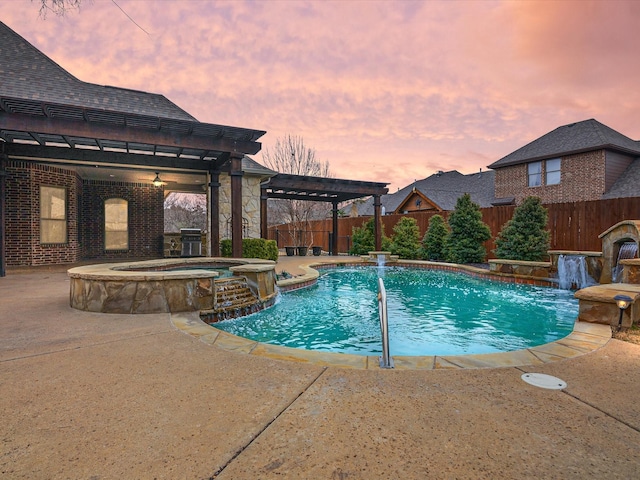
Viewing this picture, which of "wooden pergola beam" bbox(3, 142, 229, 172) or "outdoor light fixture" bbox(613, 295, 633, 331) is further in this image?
"wooden pergola beam" bbox(3, 142, 229, 172)

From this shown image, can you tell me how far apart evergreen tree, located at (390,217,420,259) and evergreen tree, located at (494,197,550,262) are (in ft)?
14.5

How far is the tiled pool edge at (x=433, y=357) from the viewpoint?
9.00 feet

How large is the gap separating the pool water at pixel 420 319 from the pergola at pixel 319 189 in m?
5.69

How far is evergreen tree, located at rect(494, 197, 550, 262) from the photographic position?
10320 millimetres

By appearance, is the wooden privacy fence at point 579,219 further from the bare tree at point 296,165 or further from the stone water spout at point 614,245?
the bare tree at point 296,165

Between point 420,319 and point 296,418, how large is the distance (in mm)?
4239

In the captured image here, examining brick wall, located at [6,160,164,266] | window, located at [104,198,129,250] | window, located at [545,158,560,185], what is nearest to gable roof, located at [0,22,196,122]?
brick wall, located at [6,160,164,266]

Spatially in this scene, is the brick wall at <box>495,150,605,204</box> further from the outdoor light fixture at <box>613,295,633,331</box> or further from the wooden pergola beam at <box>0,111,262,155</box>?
the wooden pergola beam at <box>0,111,262,155</box>

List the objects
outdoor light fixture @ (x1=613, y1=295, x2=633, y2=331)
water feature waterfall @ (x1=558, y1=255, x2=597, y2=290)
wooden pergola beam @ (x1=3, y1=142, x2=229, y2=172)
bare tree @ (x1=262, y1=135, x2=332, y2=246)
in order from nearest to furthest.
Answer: outdoor light fixture @ (x1=613, y1=295, x2=633, y2=331)
water feature waterfall @ (x1=558, y1=255, x2=597, y2=290)
wooden pergola beam @ (x1=3, y1=142, x2=229, y2=172)
bare tree @ (x1=262, y1=135, x2=332, y2=246)

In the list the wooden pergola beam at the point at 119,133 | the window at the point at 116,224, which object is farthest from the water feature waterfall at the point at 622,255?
the window at the point at 116,224

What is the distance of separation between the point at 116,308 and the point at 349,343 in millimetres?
3091

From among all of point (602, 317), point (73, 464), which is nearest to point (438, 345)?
point (602, 317)

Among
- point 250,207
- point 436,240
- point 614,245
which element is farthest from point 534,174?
point 250,207

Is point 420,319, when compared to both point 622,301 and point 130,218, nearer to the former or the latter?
point 622,301
